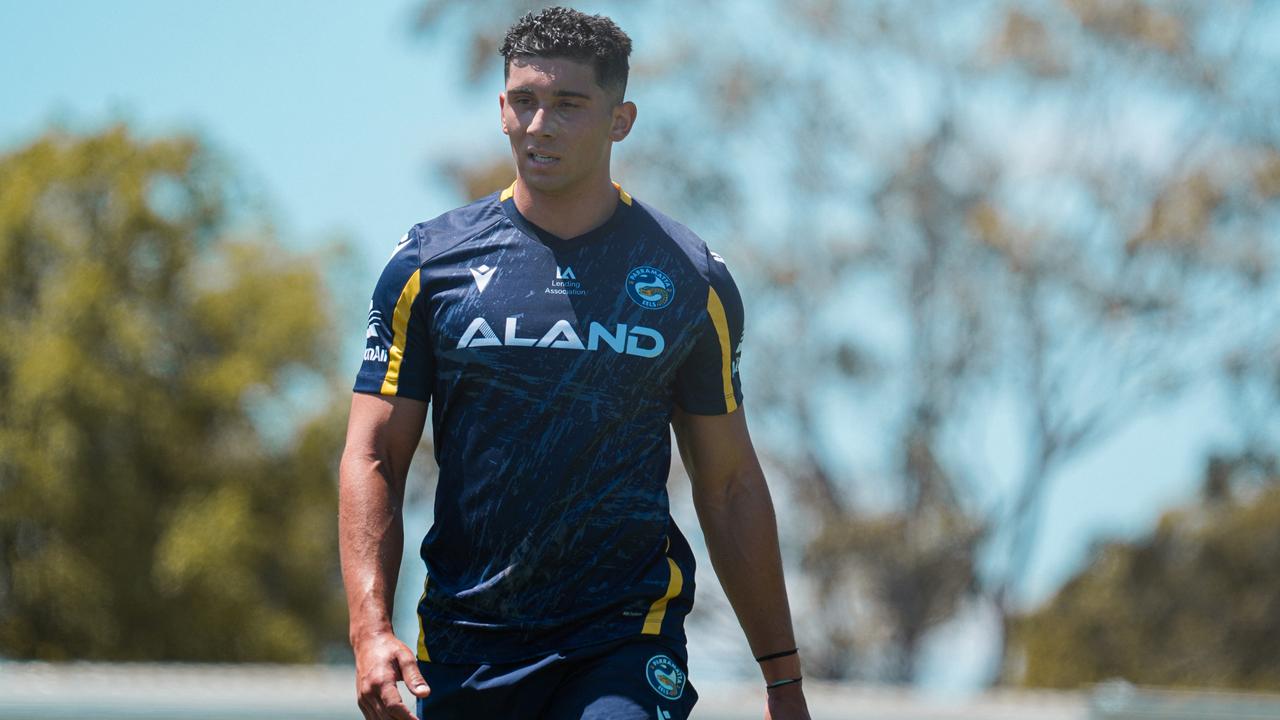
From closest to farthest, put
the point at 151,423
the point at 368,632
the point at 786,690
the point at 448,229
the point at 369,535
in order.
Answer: the point at 368,632 < the point at 369,535 < the point at 448,229 < the point at 786,690 < the point at 151,423

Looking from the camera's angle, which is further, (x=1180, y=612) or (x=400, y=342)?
(x=1180, y=612)

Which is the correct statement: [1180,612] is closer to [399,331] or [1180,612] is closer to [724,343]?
[724,343]

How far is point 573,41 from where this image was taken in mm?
3627

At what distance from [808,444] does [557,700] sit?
24461 mm

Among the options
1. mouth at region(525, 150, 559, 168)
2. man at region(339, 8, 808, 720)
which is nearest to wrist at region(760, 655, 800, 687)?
man at region(339, 8, 808, 720)

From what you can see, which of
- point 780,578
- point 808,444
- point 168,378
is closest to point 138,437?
point 168,378

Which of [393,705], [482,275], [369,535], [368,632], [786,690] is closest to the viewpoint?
[393,705]

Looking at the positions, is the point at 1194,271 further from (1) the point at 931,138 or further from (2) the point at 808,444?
(2) the point at 808,444

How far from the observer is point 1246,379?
27.3 m

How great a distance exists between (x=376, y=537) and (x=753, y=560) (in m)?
0.81

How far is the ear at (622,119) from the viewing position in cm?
374

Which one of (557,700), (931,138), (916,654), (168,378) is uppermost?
(931,138)

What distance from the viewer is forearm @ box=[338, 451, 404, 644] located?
3.39 metres

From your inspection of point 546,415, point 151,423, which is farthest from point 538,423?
point 151,423
